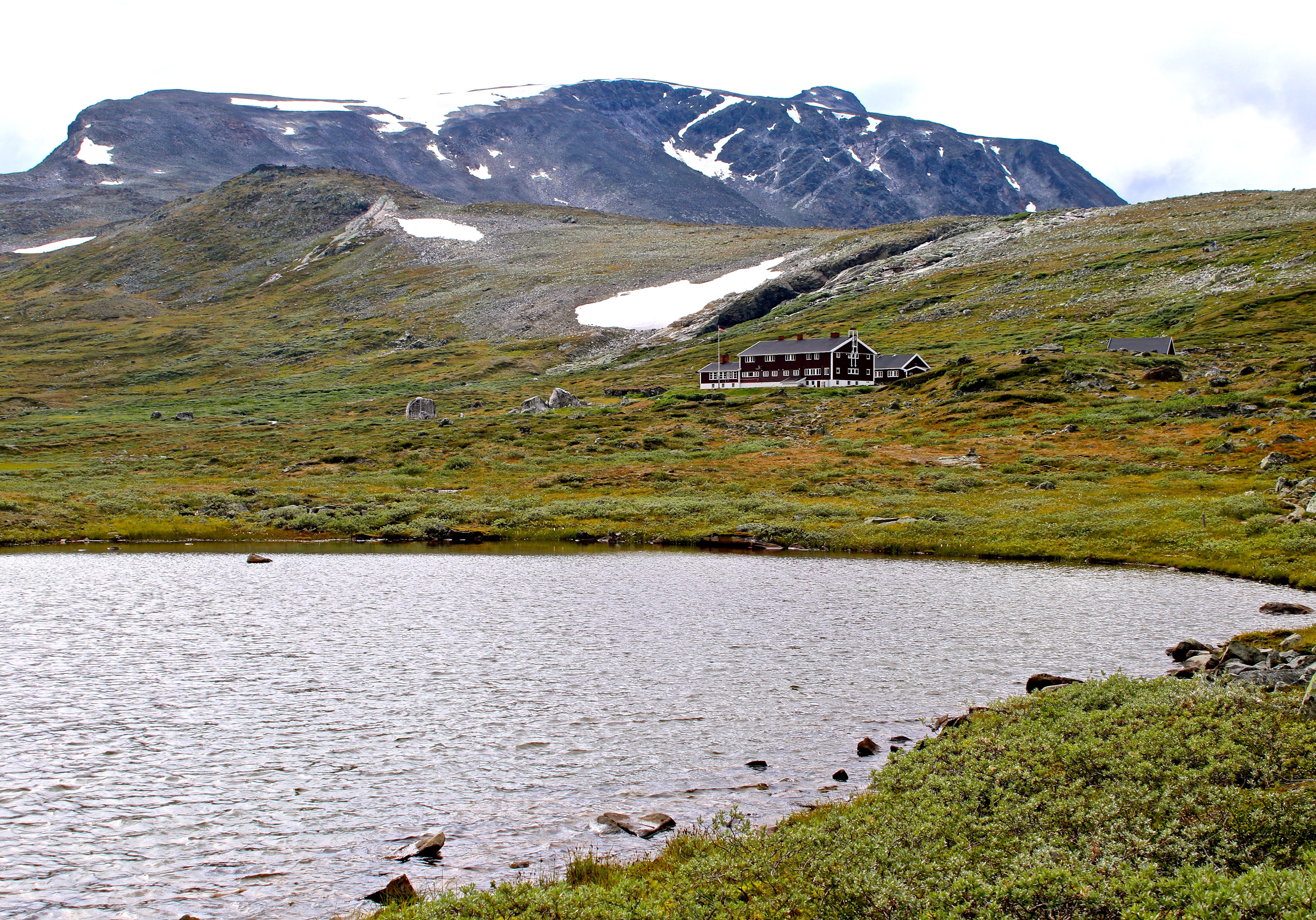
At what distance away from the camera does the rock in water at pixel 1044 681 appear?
2117 centimetres

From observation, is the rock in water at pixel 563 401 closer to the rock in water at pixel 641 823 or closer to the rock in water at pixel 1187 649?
the rock in water at pixel 1187 649

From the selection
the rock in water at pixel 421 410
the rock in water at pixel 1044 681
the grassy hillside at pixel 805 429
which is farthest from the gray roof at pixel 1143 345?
the rock in water at pixel 1044 681

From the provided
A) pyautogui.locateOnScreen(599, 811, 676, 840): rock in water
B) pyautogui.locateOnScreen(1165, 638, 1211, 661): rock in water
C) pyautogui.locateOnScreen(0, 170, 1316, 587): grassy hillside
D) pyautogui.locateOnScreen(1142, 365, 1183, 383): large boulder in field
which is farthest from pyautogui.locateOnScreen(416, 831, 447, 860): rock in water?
pyautogui.locateOnScreen(1142, 365, 1183, 383): large boulder in field

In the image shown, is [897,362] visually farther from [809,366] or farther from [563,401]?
[563,401]

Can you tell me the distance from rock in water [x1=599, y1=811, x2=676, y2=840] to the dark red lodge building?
123 metres

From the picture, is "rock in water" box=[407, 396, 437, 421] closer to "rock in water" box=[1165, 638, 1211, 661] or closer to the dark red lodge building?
the dark red lodge building

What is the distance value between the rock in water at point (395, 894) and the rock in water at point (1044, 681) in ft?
50.9

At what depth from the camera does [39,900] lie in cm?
1236

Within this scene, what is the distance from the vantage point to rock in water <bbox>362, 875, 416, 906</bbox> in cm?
1189

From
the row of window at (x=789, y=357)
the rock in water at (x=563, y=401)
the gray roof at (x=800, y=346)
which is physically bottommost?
the rock in water at (x=563, y=401)

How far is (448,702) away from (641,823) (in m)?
9.03

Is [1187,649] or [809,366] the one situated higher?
[809,366]

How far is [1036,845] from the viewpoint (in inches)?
447

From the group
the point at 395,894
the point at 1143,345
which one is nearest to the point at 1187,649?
the point at 395,894
